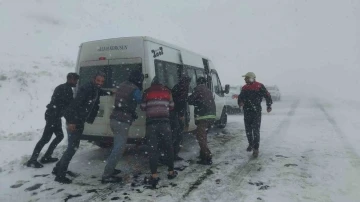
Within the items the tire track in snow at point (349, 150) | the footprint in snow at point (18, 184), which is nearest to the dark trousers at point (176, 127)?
the footprint in snow at point (18, 184)

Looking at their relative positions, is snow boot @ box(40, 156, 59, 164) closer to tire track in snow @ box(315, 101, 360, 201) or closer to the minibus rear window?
the minibus rear window

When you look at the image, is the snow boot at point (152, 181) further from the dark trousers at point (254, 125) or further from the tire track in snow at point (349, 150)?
the tire track in snow at point (349, 150)

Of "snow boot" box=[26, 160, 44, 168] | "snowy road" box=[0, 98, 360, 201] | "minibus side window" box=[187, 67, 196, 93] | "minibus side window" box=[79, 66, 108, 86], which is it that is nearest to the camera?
"snowy road" box=[0, 98, 360, 201]

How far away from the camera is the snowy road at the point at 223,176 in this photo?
4.36m

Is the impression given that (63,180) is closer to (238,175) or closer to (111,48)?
(111,48)

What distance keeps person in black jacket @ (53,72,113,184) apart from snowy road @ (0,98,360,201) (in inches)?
13.1

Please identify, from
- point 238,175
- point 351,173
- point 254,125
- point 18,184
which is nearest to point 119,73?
point 18,184

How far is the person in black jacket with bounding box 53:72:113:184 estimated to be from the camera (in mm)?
4895

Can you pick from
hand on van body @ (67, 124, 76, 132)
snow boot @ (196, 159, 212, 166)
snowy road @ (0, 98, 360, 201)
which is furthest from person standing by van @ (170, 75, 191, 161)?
hand on van body @ (67, 124, 76, 132)

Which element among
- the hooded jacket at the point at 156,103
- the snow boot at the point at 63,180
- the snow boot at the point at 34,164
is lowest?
the snow boot at the point at 63,180

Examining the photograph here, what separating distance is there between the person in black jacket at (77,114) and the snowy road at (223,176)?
13.1 inches

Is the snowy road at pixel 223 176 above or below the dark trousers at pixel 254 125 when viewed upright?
below

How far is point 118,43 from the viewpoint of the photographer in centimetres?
585

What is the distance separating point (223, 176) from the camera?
208 inches
